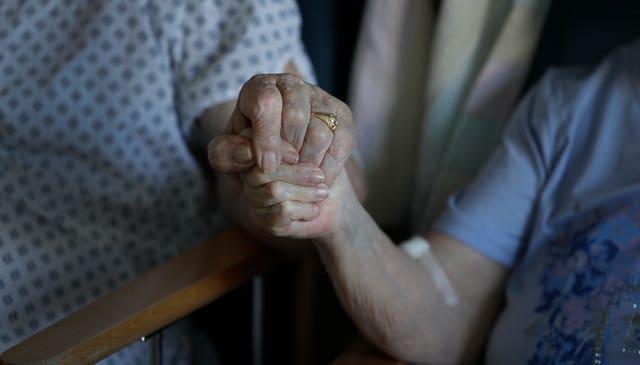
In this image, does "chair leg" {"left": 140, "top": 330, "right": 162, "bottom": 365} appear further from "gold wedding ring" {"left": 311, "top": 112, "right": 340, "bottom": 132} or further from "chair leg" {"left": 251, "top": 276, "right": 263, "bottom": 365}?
"gold wedding ring" {"left": 311, "top": 112, "right": 340, "bottom": 132}

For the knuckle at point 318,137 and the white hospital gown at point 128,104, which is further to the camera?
the white hospital gown at point 128,104

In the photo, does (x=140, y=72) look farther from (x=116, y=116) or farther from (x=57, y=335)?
(x=57, y=335)

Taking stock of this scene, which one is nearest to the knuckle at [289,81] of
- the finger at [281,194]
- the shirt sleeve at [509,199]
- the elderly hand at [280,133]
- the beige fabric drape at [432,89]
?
the elderly hand at [280,133]

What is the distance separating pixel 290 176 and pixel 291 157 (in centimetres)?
2

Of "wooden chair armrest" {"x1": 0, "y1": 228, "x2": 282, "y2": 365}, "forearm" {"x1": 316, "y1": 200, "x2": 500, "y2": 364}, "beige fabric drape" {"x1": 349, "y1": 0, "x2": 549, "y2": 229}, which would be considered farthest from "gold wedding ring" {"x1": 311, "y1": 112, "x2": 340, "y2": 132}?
"beige fabric drape" {"x1": 349, "y1": 0, "x2": 549, "y2": 229}

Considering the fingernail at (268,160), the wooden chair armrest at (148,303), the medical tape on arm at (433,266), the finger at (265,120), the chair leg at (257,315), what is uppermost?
the finger at (265,120)

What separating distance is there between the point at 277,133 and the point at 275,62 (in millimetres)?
456

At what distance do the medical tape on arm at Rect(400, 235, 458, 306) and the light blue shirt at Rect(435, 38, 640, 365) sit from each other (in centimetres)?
5

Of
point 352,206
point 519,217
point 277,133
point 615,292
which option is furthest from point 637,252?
point 277,133

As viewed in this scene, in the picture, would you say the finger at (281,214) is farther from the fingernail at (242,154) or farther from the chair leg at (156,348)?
the chair leg at (156,348)

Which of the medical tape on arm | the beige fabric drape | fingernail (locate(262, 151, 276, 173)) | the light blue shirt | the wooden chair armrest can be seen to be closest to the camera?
fingernail (locate(262, 151, 276, 173))

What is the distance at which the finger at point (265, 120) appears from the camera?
25.9 inches

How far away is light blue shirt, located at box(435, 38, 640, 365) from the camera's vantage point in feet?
2.89

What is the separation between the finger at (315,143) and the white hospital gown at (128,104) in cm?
40
